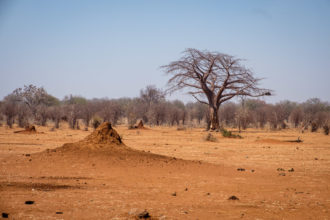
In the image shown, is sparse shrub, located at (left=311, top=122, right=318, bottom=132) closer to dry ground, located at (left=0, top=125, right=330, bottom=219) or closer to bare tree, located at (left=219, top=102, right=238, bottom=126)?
bare tree, located at (left=219, top=102, right=238, bottom=126)

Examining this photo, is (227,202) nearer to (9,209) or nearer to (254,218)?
(254,218)

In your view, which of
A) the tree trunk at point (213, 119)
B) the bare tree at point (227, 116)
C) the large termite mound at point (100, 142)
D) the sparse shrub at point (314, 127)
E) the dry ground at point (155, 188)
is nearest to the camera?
the dry ground at point (155, 188)

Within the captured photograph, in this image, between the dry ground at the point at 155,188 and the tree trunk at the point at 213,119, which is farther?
the tree trunk at the point at 213,119

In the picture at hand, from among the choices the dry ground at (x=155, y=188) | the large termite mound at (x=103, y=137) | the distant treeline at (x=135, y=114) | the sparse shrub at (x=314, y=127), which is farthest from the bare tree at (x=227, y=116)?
the large termite mound at (x=103, y=137)

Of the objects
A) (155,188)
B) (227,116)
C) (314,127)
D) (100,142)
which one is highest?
(227,116)

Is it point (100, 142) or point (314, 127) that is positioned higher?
point (314, 127)

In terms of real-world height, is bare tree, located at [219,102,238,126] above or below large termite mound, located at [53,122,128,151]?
above

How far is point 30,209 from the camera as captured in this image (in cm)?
539

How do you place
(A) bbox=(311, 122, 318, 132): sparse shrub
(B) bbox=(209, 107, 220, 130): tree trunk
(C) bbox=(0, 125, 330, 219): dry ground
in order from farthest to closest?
(A) bbox=(311, 122, 318, 132): sparse shrub, (B) bbox=(209, 107, 220, 130): tree trunk, (C) bbox=(0, 125, 330, 219): dry ground

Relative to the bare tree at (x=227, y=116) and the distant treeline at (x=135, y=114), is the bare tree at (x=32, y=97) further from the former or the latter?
the bare tree at (x=227, y=116)

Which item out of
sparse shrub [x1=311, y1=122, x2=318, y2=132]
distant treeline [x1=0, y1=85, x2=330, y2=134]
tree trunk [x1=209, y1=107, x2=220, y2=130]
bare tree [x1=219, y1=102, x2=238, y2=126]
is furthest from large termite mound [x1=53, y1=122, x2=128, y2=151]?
bare tree [x1=219, y1=102, x2=238, y2=126]

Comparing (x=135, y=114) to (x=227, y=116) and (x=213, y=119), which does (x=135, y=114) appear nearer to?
(x=213, y=119)

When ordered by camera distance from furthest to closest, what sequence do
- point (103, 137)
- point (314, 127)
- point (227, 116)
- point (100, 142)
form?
1. point (227, 116)
2. point (314, 127)
3. point (103, 137)
4. point (100, 142)

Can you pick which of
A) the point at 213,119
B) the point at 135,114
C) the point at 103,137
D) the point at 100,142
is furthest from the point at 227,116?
the point at 100,142
